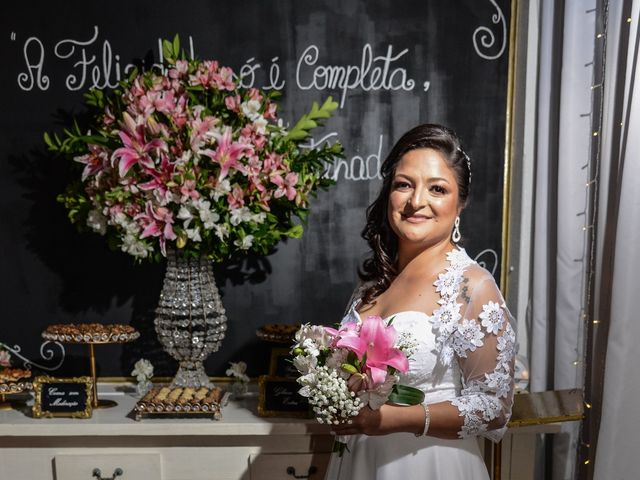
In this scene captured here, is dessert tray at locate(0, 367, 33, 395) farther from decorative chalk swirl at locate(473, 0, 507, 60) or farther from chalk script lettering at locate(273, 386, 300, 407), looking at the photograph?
decorative chalk swirl at locate(473, 0, 507, 60)

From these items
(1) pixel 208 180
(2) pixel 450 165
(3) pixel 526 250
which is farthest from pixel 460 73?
(1) pixel 208 180

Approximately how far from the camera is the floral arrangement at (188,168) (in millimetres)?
1735

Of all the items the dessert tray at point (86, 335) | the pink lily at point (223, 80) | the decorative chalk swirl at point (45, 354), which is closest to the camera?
the pink lily at point (223, 80)

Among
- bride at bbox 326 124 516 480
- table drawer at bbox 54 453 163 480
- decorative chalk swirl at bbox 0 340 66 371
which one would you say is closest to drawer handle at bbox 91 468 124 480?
table drawer at bbox 54 453 163 480

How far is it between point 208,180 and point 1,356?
97 cm

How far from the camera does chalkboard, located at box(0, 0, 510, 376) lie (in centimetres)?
216

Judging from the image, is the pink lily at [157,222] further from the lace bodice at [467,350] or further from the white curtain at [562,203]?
the white curtain at [562,203]

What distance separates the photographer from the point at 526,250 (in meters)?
2.23

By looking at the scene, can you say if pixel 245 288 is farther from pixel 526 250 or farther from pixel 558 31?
pixel 558 31

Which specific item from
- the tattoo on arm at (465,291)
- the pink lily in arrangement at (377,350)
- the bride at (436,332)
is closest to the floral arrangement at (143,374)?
the bride at (436,332)

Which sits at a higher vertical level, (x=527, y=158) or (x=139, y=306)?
(x=527, y=158)

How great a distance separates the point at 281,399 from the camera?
6.26 ft

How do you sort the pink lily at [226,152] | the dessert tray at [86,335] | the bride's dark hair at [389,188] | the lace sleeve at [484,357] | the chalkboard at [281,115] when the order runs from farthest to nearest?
the chalkboard at [281,115] < the dessert tray at [86,335] < the pink lily at [226,152] < the bride's dark hair at [389,188] < the lace sleeve at [484,357]

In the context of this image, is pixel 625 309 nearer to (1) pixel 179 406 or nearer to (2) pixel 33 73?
(1) pixel 179 406
